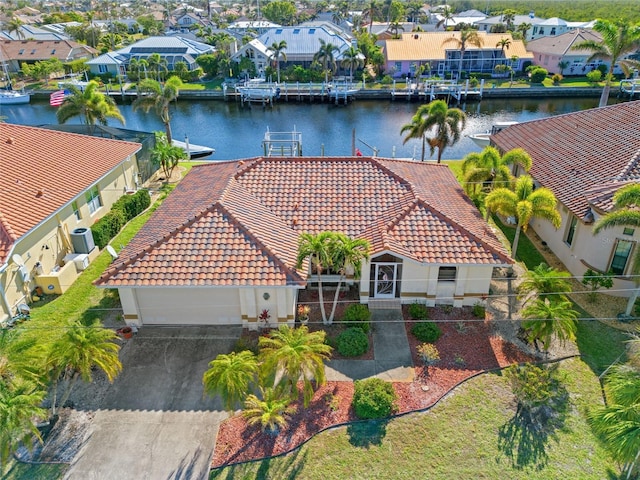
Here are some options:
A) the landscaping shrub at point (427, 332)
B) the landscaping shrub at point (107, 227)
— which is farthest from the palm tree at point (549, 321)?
the landscaping shrub at point (107, 227)

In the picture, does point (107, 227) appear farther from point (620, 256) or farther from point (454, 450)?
point (620, 256)

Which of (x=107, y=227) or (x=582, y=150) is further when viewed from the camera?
(x=582, y=150)

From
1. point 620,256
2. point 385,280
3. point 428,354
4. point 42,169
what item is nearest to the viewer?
point 428,354

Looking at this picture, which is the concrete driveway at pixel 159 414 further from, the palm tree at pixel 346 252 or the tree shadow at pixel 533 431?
the tree shadow at pixel 533 431

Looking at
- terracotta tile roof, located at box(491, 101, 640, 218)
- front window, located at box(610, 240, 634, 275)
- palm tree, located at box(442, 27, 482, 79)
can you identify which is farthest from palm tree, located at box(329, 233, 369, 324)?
palm tree, located at box(442, 27, 482, 79)

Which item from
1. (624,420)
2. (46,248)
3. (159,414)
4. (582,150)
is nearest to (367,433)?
(159,414)

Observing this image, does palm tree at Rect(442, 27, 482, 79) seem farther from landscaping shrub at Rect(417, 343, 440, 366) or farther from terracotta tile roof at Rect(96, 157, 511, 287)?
landscaping shrub at Rect(417, 343, 440, 366)
